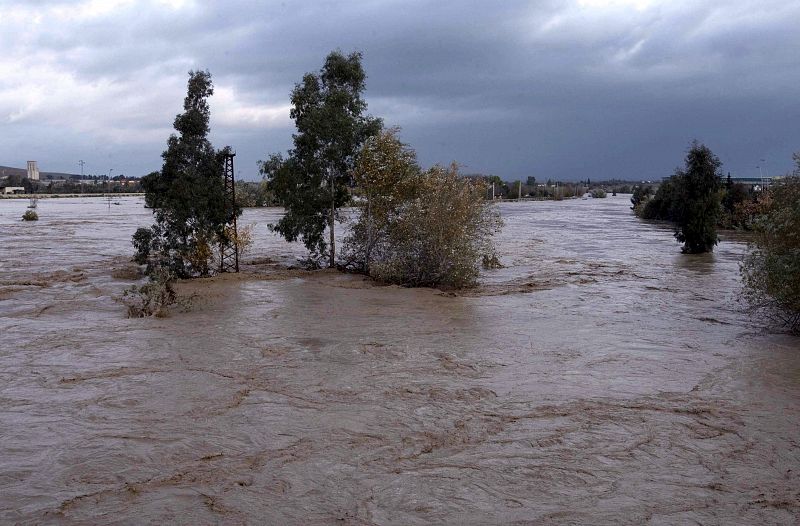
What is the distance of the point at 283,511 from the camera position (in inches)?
235

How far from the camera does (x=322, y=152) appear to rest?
2148 cm

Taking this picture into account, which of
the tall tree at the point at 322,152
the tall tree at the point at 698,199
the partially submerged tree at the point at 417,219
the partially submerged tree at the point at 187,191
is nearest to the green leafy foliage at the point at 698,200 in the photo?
the tall tree at the point at 698,199

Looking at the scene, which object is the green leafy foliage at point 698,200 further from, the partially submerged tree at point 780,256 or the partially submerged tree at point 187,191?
the partially submerged tree at point 187,191

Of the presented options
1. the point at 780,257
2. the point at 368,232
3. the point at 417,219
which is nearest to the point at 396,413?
the point at 780,257

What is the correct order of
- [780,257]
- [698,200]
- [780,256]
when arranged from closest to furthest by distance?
[780,257] < [780,256] < [698,200]

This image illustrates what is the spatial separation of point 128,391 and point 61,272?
653 inches

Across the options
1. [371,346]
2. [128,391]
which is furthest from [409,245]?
[128,391]

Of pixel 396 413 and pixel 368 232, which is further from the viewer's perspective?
pixel 368 232

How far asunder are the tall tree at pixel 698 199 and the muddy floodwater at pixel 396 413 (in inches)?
560

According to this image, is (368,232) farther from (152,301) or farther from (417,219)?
(152,301)

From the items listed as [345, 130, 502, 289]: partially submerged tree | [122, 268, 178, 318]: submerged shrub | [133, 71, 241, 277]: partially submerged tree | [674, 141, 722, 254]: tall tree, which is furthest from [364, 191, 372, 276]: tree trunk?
[674, 141, 722, 254]: tall tree

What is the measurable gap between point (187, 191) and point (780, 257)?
1496cm

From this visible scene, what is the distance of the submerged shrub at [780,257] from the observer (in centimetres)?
1301

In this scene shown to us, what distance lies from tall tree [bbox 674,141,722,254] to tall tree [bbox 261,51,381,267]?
630 inches
